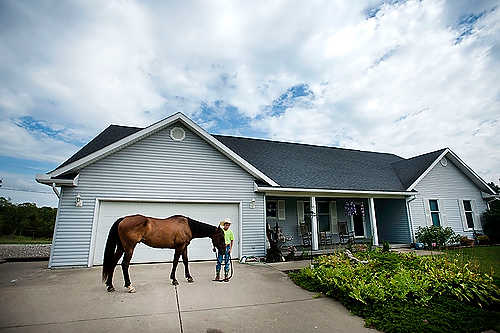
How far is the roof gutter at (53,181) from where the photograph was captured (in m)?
7.11

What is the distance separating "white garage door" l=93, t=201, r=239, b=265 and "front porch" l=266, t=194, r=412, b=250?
3102 mm

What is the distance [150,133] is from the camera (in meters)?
8.55

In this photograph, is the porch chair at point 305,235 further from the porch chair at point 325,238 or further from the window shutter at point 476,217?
the window shutter at point 476,217

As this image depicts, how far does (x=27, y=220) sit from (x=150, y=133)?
20.5 m

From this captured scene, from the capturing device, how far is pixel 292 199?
12.2 metres

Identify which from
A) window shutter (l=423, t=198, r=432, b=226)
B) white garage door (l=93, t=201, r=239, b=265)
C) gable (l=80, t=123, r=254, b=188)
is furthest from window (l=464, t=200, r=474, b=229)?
white garage door (l=93, t=201, r=239, b=265)

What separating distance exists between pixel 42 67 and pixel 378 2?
1019cm

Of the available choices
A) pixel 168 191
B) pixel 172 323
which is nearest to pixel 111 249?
pixel 172 323

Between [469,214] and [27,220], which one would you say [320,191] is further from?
[27,220]

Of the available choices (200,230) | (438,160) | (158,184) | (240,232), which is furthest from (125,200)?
(438,160)

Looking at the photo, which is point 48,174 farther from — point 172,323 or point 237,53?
point 237,53

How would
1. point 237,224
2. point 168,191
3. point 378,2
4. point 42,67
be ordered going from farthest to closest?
point 237,224 < point 168,191 < point 378,2 < point 42,67

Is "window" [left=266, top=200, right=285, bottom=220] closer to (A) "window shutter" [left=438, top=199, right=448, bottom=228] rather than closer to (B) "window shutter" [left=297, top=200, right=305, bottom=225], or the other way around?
(B) "window shutter" [left=297, top=200, right=305, bottom=225]


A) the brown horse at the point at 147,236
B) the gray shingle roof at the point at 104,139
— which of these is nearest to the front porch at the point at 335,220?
the brown horse at the point at 147,236
